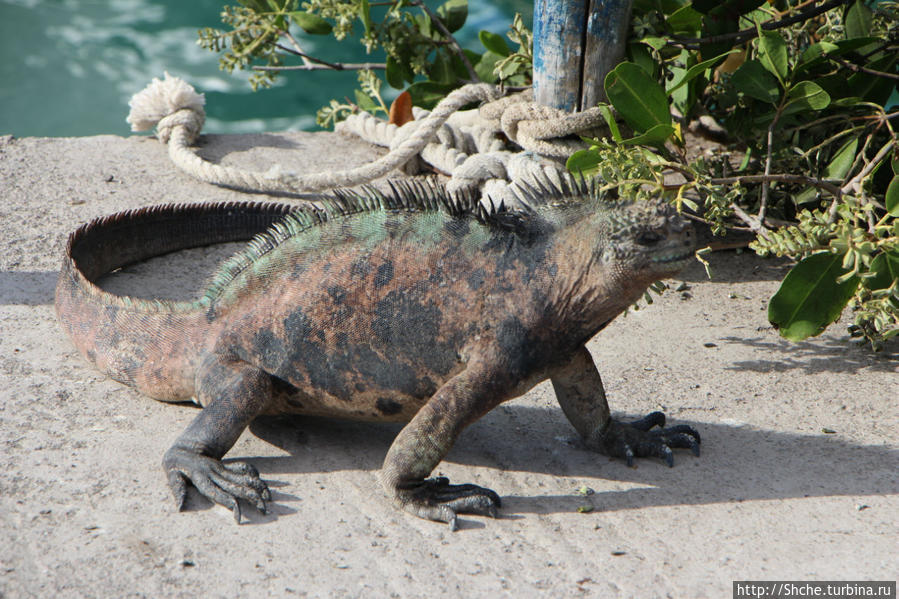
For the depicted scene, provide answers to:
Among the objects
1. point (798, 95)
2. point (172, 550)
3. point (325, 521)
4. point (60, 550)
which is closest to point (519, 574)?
point (325, 521)

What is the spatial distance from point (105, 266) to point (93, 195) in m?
1.14

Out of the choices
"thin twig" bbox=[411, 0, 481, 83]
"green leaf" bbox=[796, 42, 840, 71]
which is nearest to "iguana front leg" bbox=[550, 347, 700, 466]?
"green leaf" bbox=[796, 42, 840, 71]

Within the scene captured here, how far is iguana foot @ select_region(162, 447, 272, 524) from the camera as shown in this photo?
97.0 inches

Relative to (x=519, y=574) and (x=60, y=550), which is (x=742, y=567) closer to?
(x=519, y=574)

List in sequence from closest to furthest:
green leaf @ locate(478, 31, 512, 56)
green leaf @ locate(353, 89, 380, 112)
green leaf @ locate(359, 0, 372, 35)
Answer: green leaf @ locate(359, 0, 372, 35)
green leaf @ locate(478, 31, 512, 56)
green leaf @ locate(353, 89, 380, 112)

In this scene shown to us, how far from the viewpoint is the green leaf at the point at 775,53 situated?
138 inches

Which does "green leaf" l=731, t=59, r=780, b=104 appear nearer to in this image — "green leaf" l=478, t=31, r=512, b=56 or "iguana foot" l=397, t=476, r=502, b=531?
"green leaf" l=478, t=31, r=512, b=56

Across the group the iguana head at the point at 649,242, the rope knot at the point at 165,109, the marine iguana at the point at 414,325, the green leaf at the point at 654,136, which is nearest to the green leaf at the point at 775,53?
the green leaf at the point at 654,136

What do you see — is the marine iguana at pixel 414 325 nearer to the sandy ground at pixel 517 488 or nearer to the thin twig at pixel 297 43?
the sandy ground at pixel 517 488

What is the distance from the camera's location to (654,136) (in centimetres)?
335

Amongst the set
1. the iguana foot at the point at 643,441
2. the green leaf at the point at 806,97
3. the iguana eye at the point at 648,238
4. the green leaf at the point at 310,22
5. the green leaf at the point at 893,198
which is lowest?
the iguana foot at the point at 643,441

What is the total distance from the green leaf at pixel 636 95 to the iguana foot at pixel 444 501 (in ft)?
5.50

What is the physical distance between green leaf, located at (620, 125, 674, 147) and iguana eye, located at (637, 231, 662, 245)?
3.55 feet

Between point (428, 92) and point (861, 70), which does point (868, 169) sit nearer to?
point (861, 70)
